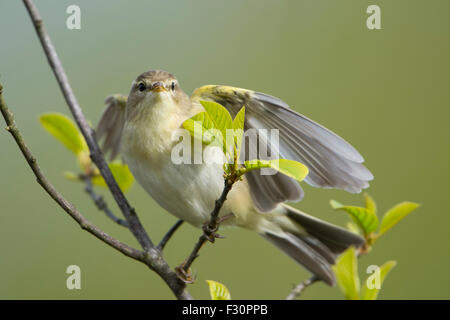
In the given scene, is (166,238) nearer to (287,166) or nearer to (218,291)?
(218,291)

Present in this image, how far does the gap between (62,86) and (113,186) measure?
37 centimetres

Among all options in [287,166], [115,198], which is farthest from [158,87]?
[287,166]

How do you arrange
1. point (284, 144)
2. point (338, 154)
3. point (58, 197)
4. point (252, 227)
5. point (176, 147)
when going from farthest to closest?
point (252, 227) → point (176, 147) → point (284, 144) → point (338, 154) → point (58, 197)

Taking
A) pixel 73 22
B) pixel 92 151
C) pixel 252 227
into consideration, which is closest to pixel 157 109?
pixel 92 151

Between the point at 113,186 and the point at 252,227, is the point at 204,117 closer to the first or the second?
the point at 113,186

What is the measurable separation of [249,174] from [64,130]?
721mm

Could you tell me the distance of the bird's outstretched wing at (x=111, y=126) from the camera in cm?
241

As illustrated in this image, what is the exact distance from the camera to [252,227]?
2.15 m

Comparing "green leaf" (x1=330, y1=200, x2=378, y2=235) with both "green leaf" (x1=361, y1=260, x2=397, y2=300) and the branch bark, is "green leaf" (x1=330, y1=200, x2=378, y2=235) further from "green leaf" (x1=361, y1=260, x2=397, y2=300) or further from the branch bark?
the branch bark

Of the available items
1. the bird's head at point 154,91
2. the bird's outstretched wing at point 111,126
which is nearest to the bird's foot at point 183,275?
the bird's head at point 154,91

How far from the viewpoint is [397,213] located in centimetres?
151

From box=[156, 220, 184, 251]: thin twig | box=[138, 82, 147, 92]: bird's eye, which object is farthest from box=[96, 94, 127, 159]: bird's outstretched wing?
box=[156, 220, 184, 251]: thin twig

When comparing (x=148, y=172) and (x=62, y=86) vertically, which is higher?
(x=62, y=86)

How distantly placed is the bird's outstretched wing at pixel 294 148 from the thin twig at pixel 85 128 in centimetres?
44
